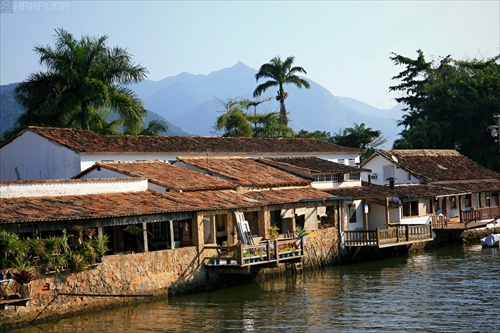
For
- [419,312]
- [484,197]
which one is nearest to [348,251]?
[419,312]

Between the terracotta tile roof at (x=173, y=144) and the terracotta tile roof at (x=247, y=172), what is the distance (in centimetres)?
245

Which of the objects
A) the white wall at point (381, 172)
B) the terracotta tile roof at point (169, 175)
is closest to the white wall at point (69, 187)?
the terracotta tile roof at point (169, 175)

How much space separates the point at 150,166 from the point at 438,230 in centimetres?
1845

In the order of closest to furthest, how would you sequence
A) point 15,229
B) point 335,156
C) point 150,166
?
1. point 15,229
2. point 150,166
3. point 335,156

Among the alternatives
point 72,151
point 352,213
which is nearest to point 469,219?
point 352,213

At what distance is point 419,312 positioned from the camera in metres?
25.2

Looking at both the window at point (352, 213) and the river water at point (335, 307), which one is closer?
the river water at point (335, 307)

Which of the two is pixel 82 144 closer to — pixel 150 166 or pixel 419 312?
pixel 150 166

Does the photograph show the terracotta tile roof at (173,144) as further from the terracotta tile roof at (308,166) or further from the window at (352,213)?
the window at (352,213)

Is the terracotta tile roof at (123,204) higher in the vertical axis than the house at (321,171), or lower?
lower

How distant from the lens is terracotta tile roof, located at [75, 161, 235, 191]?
33.9 m

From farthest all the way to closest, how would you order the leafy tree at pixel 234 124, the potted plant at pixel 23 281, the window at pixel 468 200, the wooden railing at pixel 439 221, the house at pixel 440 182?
1. the leafy tree at pixel 234 124
2. the window at pixel 468 200
3. the house at pixel 440 182
4. the wooden railing at pixel 439 221
5. the potted plant at pixel 23 281

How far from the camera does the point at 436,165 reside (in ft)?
184

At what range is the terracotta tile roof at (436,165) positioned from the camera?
176 feet
